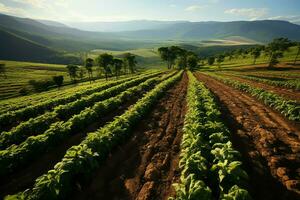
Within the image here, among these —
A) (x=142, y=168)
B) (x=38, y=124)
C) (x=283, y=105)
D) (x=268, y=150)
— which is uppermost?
(x=283, y=105)

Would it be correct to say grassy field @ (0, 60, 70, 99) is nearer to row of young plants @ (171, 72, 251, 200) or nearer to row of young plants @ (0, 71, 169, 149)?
row of young plants @ (0, 71, 169, 149)

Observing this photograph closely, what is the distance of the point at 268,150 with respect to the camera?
1279cm

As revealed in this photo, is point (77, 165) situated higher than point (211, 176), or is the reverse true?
point (211, 176)

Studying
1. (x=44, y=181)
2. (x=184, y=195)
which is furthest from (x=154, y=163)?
(x=44, y=181)

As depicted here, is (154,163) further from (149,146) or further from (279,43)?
(279,43)

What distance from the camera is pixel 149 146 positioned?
46.3ft

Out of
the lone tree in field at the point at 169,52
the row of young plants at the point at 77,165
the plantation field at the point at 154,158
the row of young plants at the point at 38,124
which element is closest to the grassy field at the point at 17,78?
the lone tree in field at the point at 169,52

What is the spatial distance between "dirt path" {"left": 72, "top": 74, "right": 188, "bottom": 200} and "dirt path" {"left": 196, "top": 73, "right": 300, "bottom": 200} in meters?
4.27

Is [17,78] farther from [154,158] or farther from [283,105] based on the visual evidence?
[283,105]

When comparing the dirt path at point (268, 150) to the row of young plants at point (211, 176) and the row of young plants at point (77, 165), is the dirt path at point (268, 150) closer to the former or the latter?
the row of young plants at point (211, 176)

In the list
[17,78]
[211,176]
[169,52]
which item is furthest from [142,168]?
[17,78]

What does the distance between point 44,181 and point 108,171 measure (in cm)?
380

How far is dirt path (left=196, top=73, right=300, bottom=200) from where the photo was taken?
9.41 metres

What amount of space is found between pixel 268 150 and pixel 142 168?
8409mm
